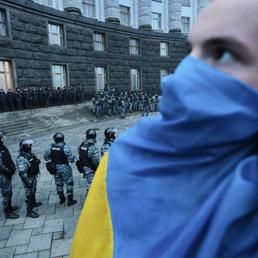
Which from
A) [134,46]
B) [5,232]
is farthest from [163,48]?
[5,232]

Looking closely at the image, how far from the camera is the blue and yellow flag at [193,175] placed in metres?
0.67

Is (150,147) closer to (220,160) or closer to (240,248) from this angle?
(220,160)

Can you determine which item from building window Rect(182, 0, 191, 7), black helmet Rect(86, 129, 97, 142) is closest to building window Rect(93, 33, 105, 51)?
building window Rect(182, 0, 191, 7)

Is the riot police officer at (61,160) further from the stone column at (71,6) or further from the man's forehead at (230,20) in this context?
the stone column at (71,6)

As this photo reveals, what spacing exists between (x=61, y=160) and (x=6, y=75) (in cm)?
1209

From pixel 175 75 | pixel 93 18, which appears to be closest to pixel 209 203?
pixel 175 75

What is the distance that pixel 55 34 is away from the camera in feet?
61.5

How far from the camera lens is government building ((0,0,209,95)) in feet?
53.1

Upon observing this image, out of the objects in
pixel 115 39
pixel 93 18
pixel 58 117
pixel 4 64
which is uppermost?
pixel 93 18

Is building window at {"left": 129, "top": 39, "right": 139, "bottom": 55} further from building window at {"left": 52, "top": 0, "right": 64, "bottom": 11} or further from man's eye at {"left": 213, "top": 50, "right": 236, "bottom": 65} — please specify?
man's eye at {"left": 213, "top": 50, "right": 236, "bottom": 65}

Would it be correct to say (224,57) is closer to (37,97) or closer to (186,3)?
(37,97)

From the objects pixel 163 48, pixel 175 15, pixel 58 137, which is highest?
pixel 175 15

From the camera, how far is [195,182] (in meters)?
0.75

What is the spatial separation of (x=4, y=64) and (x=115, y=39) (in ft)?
34.0
